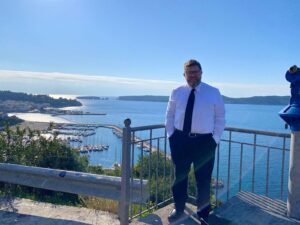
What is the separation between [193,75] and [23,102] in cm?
6460

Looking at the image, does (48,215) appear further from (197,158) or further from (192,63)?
(192,63)

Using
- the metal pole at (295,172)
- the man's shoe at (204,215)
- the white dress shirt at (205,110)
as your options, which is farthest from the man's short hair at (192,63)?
the man's shoe at (204,215)

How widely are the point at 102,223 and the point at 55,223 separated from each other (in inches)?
24.7

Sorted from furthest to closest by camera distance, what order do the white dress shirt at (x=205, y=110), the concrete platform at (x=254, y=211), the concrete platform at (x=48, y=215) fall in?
the concrete platform at (x=48, y=215), the concrete platform at (x=254, y=211), the white dress shirt at (x=205, y=110)

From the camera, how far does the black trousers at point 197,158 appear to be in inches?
149

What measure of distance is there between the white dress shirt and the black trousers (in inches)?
3.8

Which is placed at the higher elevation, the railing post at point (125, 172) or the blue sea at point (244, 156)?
the railing post at point (125, 172)

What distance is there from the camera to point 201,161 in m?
3.87

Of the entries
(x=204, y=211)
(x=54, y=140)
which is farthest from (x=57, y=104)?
(x=204, y=211)

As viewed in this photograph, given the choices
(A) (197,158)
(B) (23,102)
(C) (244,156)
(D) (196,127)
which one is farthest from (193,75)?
(B) (23,102)

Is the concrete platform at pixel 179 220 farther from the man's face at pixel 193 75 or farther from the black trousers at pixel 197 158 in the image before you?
the man's face at pixel 193 75

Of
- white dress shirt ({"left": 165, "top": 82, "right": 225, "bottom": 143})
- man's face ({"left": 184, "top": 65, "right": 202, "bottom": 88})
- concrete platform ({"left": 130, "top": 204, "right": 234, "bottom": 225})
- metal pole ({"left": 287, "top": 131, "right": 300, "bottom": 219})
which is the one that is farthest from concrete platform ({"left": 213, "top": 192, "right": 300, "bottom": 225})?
man's face ({"left": 184, "top": 65, "right": 202, "bottom": 88})

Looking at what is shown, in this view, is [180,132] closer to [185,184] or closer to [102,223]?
[185,184]

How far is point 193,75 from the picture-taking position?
3.76 m
